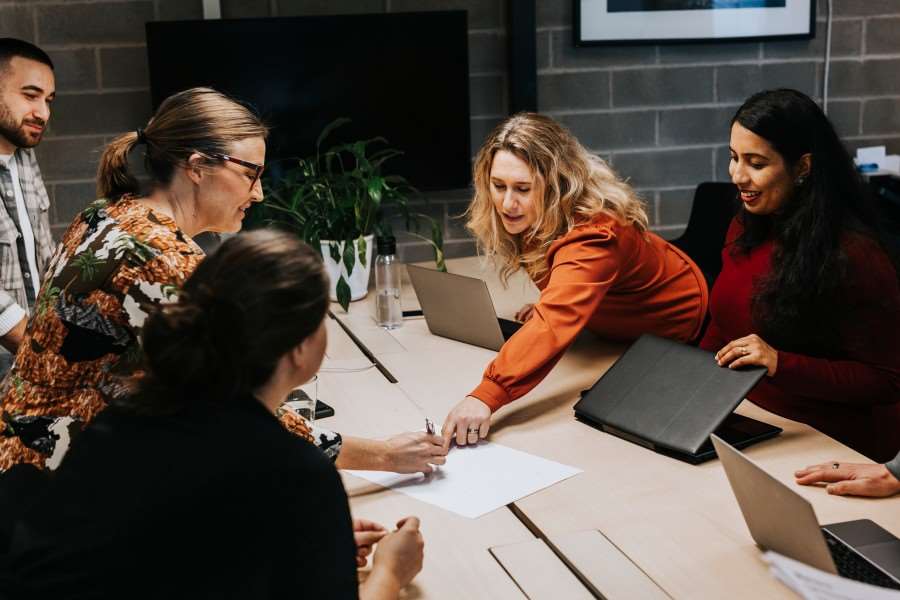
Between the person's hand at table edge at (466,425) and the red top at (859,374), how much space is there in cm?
54

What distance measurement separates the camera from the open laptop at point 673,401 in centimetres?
166

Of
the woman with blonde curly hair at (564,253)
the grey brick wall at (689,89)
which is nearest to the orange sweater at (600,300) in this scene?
the woman with blonde curly hair at (564,253)

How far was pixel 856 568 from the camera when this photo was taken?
1.20 m

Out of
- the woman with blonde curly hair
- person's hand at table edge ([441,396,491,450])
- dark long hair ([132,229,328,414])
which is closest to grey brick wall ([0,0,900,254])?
the woman with blonde curly hair

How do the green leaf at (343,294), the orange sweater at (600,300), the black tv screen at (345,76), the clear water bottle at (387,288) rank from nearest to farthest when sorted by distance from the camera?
the orange sweater at (600,300)
the clear water bottle at (387,288)
the green leaf at (343,294)
the black tv screen at (345,76)

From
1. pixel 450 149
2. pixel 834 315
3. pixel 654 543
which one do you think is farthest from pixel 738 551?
pixel 450 149

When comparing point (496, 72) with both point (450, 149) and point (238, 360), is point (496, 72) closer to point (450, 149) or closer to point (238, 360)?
point (450, 149)

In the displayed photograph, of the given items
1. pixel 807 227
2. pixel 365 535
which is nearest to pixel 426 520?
pixel 365 535

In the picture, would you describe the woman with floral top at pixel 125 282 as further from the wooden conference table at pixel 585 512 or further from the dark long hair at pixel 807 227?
the dark long hair at pixel 807 227

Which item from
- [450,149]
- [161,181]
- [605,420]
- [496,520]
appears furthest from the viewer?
[450,149]

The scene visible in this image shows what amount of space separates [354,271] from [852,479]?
5.76 ft

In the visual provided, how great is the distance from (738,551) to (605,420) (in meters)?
0.50

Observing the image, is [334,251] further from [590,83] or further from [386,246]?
[590,83]

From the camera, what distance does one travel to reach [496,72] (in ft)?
12.3
